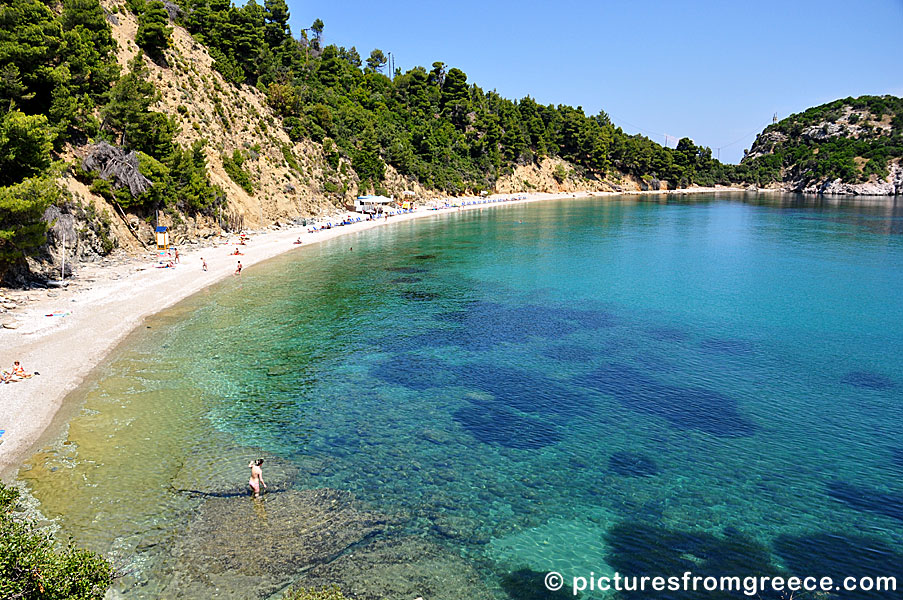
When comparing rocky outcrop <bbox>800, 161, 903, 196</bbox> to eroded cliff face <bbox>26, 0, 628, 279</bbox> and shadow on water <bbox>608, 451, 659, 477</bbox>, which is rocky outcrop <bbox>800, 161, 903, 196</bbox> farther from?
shadow on water <bbox>608, 451, 659, 477</bbox>

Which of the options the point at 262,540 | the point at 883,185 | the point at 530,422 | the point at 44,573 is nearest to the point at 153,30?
the point at 530,422

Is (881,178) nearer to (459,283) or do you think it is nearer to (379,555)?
(459,283)

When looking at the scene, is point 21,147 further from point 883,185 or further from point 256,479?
point 883,185

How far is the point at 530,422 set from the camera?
842 inches

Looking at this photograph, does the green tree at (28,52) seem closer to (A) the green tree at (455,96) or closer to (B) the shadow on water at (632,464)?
(B) the shadow on water at (632,464)

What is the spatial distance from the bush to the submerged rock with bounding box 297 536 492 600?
174 inches

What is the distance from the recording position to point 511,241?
71188mm

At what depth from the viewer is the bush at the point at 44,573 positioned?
938 centimetres

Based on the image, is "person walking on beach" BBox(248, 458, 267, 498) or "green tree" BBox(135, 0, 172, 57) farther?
"green tree" BBox(135, 0, 172, 57)

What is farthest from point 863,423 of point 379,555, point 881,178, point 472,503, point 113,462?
point 881,178

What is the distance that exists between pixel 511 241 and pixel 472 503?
2244 inches

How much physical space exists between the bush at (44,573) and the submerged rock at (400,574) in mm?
4422

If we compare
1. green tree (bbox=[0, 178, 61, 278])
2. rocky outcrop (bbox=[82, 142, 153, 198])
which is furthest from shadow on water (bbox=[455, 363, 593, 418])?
rocky outcrop (bbox=[82, 142, 153, 198])

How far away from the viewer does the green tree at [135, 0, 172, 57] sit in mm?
66938
